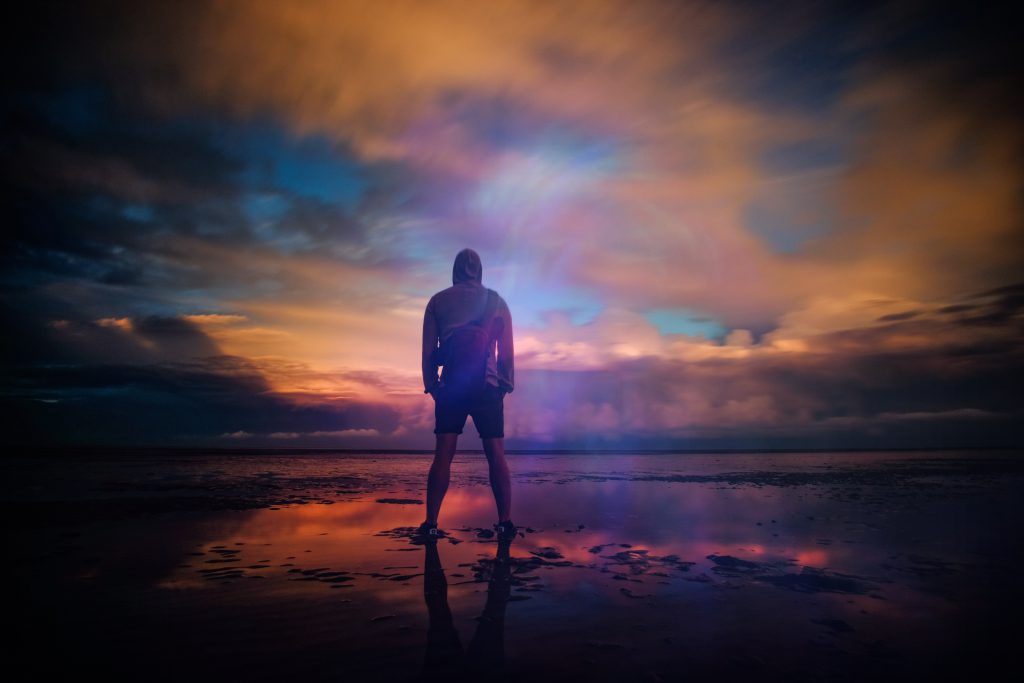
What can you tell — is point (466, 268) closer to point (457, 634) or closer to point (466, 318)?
point (466, 318)

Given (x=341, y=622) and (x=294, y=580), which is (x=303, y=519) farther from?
(x=341, y=622)

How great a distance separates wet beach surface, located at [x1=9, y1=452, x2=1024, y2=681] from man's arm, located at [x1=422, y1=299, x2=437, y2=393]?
1490 millimetres

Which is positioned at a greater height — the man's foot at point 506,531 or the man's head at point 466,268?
the man's head at point 466,268

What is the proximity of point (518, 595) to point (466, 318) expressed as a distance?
119 inches

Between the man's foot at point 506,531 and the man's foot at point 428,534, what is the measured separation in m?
0.51

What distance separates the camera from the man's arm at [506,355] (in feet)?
17.6

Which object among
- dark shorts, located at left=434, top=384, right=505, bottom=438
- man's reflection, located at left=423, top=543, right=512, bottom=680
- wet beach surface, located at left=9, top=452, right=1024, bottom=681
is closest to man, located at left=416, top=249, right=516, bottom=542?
dark shorts, located at left=434, top=384, right=505, bottom=438

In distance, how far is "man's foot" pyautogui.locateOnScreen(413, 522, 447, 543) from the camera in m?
4.45

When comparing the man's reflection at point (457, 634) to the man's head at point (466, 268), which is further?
the man's head at point (466, 268)

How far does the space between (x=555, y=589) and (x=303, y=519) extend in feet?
12.1

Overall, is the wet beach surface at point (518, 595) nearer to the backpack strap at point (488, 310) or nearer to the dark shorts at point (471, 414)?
the dark shorts at point (471, 414)

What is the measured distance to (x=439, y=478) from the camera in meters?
4.85

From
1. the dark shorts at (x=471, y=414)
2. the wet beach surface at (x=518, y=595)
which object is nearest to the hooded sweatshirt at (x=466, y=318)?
the dark shorts at (x=471, y=414)

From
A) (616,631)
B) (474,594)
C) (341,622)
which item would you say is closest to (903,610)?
(616,631)
